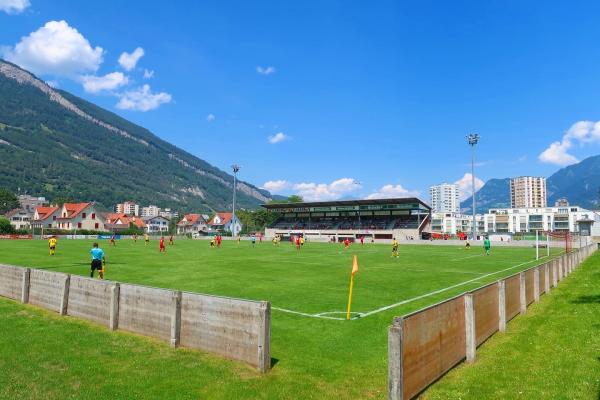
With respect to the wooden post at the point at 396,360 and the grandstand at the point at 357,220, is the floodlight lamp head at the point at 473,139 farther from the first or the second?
the wooden post at the point at 396,360

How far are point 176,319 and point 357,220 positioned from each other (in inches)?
3769

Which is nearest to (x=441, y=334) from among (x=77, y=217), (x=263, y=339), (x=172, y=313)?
(x=263, y=339)

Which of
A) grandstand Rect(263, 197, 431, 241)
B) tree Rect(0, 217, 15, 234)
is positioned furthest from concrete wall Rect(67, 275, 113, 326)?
tree Rect(0, 217, 15, 234)

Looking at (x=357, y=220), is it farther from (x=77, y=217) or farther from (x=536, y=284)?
(x=536, y=284)

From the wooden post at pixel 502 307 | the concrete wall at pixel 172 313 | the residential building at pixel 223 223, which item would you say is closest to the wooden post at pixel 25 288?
the concrete wall at pixel 172 313

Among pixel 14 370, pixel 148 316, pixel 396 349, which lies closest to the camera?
pixel 396 349

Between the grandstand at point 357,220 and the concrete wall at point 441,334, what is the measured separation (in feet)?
250

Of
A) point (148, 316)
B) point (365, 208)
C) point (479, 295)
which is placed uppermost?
point (365, 208)

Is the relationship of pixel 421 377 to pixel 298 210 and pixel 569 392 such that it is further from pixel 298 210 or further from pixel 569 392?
pixel 298 210

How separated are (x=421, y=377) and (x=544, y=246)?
6006cm

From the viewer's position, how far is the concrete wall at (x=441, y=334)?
627cm

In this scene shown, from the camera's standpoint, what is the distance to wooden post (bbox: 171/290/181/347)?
31.1 feet

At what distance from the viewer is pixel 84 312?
12.2 meters

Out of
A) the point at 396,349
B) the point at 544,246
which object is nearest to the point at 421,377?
the point at 396,349
